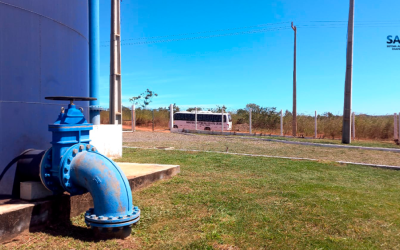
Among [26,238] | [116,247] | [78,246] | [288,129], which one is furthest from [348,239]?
[288,129]

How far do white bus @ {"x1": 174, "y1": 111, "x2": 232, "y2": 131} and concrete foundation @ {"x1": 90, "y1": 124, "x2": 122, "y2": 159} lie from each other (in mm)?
17891

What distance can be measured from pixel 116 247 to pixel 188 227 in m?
0.94

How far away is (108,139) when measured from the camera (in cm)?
854

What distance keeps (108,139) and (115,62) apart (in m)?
2.78

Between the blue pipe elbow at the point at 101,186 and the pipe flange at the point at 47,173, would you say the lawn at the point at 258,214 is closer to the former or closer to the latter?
the blue pipe elbow at the point at 101,186

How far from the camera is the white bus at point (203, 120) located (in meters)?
26.6

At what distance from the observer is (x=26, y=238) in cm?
315

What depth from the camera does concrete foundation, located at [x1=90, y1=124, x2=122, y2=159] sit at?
8195 mm

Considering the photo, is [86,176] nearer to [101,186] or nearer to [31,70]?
[101,186]

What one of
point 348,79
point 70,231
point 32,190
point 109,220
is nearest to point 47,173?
point 32,190

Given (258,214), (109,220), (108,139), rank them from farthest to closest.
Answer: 1. (108,139)
2. (258,214)
3. (109,220)

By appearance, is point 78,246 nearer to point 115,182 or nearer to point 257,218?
point 115,182

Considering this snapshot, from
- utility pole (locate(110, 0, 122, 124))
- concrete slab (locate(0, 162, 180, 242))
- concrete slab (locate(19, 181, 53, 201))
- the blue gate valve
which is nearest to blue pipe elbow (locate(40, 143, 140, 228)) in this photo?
the blue gate valve

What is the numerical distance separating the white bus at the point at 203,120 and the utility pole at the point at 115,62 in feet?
55.3
